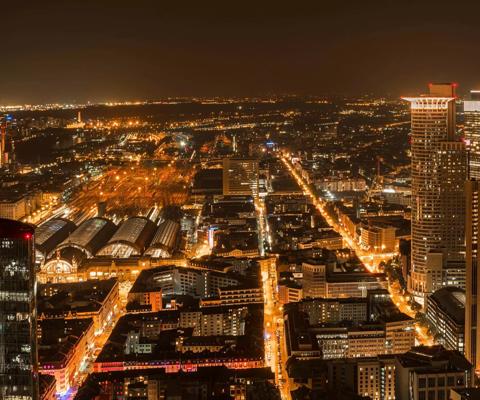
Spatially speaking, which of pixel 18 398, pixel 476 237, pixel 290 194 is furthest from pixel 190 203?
pixel 18 398

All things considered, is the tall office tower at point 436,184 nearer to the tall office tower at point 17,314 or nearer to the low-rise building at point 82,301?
the low-rise building at point 82,301

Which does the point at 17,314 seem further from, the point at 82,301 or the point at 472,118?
the point at 472,118

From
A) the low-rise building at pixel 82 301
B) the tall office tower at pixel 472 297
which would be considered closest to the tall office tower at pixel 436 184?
the tall office tower at pixel 472 297

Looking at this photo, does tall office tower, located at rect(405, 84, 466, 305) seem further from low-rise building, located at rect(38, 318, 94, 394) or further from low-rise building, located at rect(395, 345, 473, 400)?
low-rise building, located at rect(38, 318, 94, 394)

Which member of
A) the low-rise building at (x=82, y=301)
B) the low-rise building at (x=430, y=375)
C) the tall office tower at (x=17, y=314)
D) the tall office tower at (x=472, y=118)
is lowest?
the low-rise building at (x=430, y=375)

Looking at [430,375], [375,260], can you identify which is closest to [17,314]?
[430,375]

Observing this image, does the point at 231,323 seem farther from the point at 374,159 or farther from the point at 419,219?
the point at 374,159
